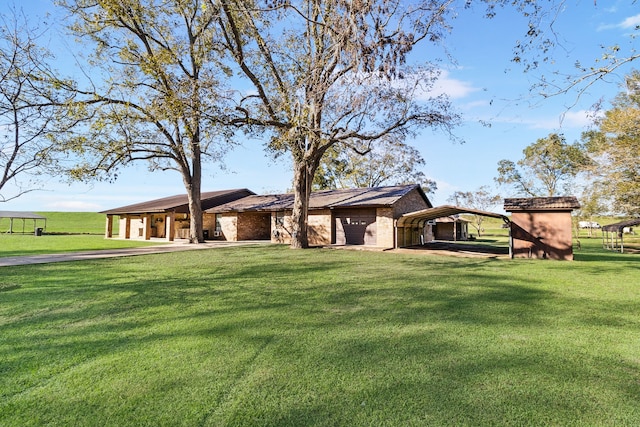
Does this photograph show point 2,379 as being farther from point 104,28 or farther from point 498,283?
point 104,28

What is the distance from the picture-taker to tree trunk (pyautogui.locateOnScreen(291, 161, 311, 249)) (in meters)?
18.2

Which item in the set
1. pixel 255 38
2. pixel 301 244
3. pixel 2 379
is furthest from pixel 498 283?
pixel 255 38

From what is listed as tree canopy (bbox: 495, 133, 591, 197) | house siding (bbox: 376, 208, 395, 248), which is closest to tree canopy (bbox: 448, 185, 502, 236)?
tree canopy (bbox: 495, 133, 591, 197)

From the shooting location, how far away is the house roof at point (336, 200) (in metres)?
20.3

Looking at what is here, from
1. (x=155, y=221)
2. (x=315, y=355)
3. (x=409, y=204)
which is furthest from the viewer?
(x=155, y=221)

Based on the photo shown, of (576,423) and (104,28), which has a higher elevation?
(104,28)

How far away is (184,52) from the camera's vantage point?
1731cm

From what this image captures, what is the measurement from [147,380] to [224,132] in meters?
12.6

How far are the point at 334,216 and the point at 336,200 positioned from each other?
1.26 metres

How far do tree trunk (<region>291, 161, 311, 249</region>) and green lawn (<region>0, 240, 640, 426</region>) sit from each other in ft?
34.4

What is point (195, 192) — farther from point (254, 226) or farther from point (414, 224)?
point (414, 224)

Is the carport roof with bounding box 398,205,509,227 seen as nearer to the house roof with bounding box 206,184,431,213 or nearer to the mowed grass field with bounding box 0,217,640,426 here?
the house roof with bounding box 206,184,431,213

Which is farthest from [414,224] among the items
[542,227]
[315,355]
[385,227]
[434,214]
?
[315,355]

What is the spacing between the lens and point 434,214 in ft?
66.7
